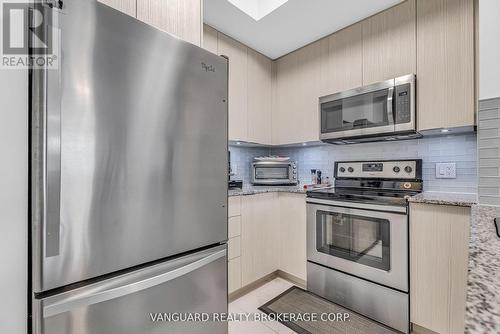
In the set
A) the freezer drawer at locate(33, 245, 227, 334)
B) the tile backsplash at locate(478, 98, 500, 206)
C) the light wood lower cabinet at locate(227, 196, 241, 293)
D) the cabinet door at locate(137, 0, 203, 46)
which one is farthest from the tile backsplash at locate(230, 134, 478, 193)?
the freezer drawer at locate(33, 245, 227, 334)

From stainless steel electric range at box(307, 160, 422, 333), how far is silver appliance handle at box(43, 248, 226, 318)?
1.20 m

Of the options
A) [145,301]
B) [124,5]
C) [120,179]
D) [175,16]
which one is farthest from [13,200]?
[175,16]

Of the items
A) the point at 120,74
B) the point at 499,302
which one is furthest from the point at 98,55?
the point at 499,302

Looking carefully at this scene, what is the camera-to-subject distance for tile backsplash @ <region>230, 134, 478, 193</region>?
175 cm

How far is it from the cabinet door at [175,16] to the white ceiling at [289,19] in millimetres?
592

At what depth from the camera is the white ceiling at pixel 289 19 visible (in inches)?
70.9

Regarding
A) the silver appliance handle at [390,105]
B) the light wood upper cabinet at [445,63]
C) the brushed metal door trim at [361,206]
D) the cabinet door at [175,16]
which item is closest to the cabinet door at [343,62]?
the silver appliance handle at [390,105]

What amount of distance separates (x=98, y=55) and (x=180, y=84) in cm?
31

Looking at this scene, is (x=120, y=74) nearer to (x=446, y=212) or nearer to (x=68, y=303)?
(x=68, y=303)

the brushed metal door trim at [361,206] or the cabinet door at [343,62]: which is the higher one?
the cabinet door at [343,62]

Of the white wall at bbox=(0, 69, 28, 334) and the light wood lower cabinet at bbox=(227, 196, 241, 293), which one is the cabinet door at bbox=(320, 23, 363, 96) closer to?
the light wood lower cabinet at bbox=(227, 196, 241, 293)

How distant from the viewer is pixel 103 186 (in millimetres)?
798

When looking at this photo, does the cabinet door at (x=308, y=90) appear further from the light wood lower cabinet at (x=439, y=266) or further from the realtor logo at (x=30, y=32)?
the realtor logo at (x=30, y=32)

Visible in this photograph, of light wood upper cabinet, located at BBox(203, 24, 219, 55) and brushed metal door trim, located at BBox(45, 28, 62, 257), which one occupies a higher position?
light wood upper cabinet, located at BBox(203, 24, 219, 55)
